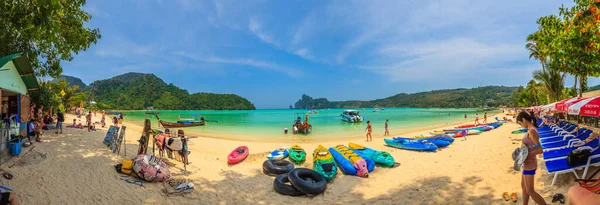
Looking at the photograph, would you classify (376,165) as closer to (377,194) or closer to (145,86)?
(377,194)

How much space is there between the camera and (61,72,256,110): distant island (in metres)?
101

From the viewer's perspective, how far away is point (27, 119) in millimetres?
9375

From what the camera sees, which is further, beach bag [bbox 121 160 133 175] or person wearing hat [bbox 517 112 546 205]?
beach bag [bbox 121 160 133 175]

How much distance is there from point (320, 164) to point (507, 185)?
4790 mm

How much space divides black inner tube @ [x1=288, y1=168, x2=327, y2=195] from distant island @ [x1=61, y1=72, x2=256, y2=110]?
111 meters

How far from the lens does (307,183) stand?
6.27m

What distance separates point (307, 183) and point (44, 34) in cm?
969

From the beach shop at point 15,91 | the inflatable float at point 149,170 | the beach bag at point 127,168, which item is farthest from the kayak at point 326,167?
the beach shop at point 15,91

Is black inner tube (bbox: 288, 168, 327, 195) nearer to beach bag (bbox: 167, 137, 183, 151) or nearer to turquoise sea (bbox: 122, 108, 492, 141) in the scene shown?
beach bag (bbox: 167, 137, 183, 151)

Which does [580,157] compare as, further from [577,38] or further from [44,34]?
[44,34]

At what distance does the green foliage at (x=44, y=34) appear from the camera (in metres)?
6.38

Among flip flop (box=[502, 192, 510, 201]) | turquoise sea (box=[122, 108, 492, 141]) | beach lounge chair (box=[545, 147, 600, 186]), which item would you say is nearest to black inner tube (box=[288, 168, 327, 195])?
flip flop (box=[502, 192, 510, 201])

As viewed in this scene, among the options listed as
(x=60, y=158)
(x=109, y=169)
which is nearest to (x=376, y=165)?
(x=109, y=169)

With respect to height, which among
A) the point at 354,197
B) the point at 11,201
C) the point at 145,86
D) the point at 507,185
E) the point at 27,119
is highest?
the point at 145,86
